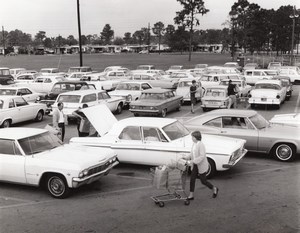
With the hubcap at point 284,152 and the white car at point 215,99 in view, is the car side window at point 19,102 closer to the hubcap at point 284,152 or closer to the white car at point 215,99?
the white car at point 215,99

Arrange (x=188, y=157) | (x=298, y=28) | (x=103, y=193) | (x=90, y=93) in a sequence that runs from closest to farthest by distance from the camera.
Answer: (x=188, y=157) < (x=103, y=193) < (x=90, y=93) < (x=298, y=28)

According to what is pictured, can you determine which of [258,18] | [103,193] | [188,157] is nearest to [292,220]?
[188,157]

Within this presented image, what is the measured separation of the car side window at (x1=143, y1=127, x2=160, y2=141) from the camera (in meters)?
9.98

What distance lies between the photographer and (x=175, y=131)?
1023 cm

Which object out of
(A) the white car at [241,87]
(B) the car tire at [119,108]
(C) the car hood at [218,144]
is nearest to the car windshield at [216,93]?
(A) the white car at [241,87]

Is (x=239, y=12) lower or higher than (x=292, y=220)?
higher

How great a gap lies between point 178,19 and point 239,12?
1066 cm

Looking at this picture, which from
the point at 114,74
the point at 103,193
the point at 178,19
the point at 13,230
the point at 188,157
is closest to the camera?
the point at 13,230

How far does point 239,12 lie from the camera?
6881cm

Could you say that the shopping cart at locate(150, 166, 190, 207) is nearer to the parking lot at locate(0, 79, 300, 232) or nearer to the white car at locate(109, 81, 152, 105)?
the parking lot at locate(0, 79, 300, 232)

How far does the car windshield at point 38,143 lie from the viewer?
8.77 metres

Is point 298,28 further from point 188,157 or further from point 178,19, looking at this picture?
point 188,157

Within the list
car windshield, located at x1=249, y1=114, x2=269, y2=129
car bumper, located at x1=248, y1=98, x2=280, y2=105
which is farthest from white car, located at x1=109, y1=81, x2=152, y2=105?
car windshield, located at x1=249, y1=114, x2=269, y2=129

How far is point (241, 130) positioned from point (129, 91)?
1125 cm
